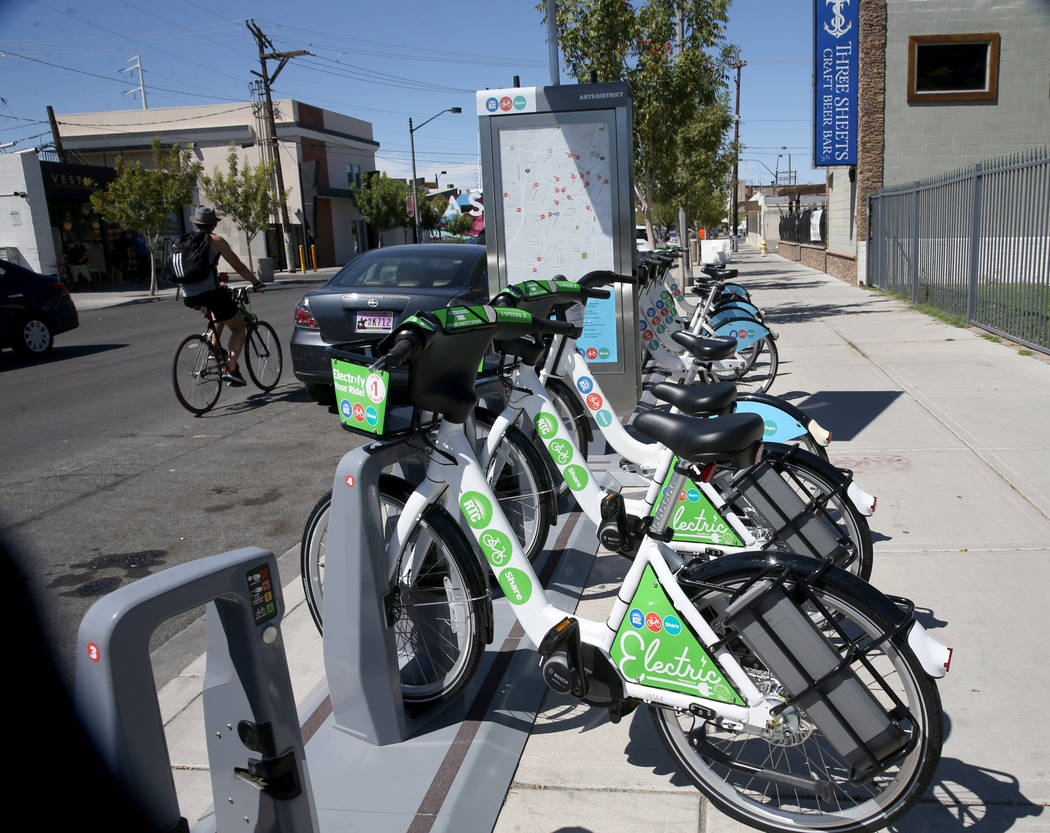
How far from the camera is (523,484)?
4.18 m

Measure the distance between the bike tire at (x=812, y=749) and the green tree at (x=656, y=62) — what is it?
395 inches

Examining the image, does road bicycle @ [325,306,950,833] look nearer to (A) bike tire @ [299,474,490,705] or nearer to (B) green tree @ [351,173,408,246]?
(A) bike tire @ [299,474,490,705]

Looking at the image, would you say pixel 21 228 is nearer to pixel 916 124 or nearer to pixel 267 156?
pixel 267 156

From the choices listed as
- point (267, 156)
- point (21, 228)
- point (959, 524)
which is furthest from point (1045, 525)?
point (267, 156)

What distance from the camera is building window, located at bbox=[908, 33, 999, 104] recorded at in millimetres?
19391

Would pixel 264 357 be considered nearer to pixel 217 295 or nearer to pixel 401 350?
pixel 217 295

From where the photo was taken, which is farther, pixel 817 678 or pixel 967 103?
pixel 967 103

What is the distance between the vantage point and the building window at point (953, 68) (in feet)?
63.6

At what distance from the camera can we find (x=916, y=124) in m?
19.9

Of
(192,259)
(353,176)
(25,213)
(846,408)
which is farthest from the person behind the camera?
(353,176)

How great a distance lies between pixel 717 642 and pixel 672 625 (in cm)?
14

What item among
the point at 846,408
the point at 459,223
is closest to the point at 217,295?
the point at 846,408

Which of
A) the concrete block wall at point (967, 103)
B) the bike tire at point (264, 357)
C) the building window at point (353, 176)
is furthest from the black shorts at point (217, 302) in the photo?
the building window at point (353, 176)

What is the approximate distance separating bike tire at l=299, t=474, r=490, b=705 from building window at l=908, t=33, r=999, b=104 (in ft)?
66.5
